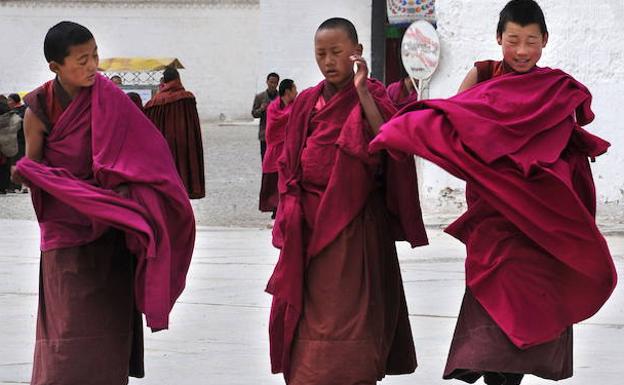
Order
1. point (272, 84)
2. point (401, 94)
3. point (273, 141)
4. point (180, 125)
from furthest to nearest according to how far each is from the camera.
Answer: point (272, 84) < point (180, 125) < point (401, 94) < point (273, 141)

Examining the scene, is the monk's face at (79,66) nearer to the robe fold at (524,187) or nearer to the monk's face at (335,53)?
the monk's face at (335,53)

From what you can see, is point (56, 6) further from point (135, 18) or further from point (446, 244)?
point (446, 244)

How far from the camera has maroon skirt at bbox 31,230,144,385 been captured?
5312 mm

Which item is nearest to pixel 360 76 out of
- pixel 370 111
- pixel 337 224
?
Result: pixel 370 111

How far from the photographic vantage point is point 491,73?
5.43 metres

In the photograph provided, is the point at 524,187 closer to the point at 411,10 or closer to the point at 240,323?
the point at 240,323

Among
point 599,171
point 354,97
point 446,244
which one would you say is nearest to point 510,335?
point 354,97

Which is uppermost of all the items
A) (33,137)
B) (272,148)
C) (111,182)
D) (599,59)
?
(33,137)

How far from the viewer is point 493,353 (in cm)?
523

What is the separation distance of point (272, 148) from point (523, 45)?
6.87 meters

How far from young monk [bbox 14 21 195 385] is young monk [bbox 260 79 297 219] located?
242 inches

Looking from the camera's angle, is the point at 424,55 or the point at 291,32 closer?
the point at 424,55

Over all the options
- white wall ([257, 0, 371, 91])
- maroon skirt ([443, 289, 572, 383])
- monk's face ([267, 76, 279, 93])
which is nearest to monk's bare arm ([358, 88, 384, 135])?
maroon skirt ([443, 289, 572, 383])

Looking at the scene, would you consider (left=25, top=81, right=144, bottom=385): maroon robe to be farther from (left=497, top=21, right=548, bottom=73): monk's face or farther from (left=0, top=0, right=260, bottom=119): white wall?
(left=0, top=0, right=260, bottom=119): white wall
